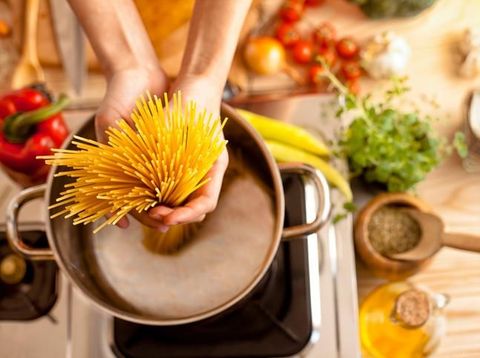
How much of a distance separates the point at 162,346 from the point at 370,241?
12.2 inches

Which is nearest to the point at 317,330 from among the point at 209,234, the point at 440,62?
the point at 209,234

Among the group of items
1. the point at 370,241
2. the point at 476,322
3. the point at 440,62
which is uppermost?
the point at 440,62

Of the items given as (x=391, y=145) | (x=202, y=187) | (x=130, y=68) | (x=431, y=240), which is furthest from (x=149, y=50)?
(x=431, y=240)

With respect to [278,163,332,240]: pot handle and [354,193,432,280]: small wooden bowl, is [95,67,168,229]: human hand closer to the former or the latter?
[278,163,332,240]: pot handle

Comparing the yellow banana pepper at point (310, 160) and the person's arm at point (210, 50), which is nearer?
the person's arm at point (210, 50)

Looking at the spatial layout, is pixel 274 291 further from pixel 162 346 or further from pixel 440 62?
pixel 440 62

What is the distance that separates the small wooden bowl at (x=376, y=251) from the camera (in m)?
0.74

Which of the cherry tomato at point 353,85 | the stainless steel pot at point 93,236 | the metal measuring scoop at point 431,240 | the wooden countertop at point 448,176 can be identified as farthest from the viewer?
the cherry tomato at point 353,85

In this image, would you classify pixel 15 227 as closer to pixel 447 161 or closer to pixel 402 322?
pixel 402 322

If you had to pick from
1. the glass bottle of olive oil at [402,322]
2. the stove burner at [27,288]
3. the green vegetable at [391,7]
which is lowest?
the glass bottle of olive oil at [402,322]

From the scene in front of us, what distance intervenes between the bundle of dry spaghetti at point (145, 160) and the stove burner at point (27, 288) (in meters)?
0.32

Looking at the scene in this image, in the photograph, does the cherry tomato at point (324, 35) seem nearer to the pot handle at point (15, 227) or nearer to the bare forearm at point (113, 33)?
the bare forearm at point (113, 33)

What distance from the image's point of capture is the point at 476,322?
0.79 metres

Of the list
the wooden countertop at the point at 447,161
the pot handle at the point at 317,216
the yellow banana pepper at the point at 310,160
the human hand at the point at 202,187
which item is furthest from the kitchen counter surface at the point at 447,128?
the human hand at the point at 202,187
